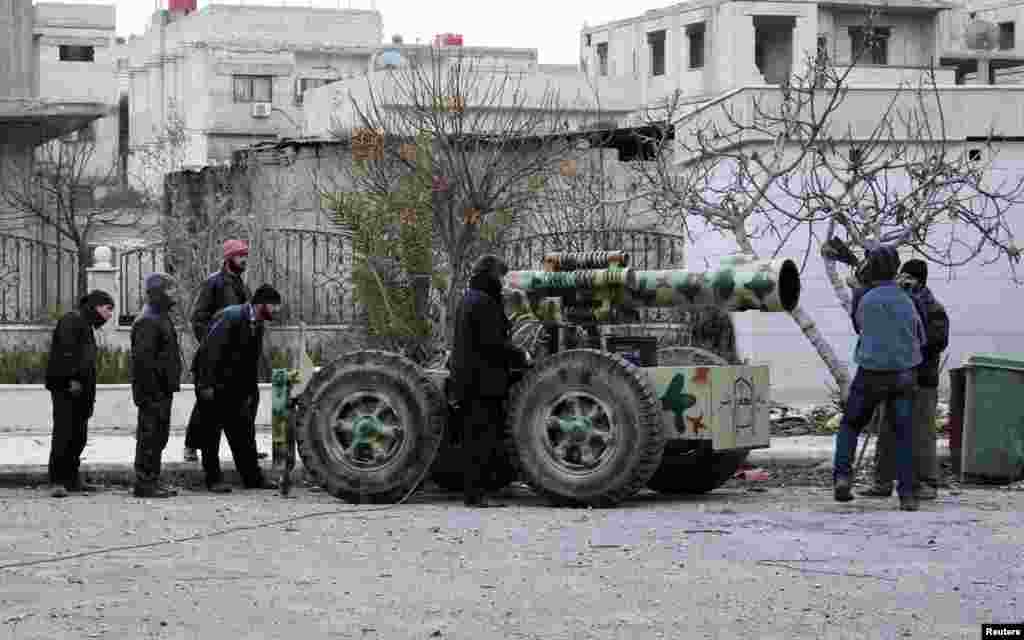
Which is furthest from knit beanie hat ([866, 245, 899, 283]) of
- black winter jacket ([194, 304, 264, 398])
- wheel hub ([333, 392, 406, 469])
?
black winter jacket ([194, 304, 264, 398])

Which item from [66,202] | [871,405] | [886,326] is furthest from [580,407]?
[66,202]

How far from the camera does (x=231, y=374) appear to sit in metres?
14.8

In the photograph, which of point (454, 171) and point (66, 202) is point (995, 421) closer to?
point (454, 171)

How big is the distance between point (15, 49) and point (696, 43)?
5318 cm

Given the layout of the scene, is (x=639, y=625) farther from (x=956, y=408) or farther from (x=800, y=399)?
(x=800, y=399)

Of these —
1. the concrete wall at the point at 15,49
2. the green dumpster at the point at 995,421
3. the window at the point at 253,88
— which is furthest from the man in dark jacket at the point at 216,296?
the window at the point at 253,88

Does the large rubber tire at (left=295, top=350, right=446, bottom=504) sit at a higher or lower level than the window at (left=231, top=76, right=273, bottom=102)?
lower

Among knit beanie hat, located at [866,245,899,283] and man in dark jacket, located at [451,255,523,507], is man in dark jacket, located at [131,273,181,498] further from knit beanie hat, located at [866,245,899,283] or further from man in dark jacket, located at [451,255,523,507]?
knit beanie hat, located at [866,245,899,283]

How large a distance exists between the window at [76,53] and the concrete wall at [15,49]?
63.2 metres

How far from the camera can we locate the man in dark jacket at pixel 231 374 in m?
14.8

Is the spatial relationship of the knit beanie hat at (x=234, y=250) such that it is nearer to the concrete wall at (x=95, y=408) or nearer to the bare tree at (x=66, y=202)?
the concrete wall at (x=95, y=408)

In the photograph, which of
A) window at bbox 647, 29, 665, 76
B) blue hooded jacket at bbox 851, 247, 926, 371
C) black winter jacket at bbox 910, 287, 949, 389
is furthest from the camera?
window at bbox 647, 29, 665, 76

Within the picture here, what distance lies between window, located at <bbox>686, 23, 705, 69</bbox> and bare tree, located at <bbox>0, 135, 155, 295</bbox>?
25271 millimetres

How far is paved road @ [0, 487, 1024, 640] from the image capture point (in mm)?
8523
